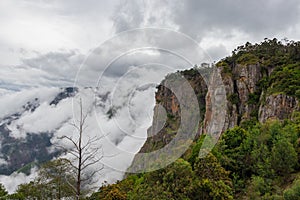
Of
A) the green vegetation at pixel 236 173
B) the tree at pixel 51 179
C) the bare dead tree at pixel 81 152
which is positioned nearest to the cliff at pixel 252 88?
the tree at pixel 51 179

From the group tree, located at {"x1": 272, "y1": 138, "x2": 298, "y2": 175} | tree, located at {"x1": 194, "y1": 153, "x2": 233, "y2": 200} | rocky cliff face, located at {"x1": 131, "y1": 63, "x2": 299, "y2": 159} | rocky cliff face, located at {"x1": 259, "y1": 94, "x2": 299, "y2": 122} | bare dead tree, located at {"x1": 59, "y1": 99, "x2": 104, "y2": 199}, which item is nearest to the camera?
bare dead tree, located at {"x1": 59, "y1": 99, "x2": 104, "y2": 199}

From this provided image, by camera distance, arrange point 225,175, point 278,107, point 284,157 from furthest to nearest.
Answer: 1. point 278,107
2. point 284,157
3. point 225,175

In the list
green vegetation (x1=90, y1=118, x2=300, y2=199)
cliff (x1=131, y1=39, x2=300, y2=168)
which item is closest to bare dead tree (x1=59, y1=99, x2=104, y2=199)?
green vegetation (x1=90, y1=118, x2=300, y2=199)

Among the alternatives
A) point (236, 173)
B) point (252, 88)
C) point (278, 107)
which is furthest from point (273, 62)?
point (236, 173)

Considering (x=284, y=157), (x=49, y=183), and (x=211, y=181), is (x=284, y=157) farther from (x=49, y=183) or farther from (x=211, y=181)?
(x=49, y=183)

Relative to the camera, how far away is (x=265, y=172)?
20.8 meters

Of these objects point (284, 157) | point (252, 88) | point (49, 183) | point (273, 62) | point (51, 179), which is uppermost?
Result: point (273, 62)

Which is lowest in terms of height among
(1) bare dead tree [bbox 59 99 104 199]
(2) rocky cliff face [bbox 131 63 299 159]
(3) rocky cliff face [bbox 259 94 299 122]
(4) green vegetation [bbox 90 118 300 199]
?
(1) bare dead tree [bbox 59 99 104 199]

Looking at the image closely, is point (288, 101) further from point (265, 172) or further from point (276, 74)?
point (265, 172)

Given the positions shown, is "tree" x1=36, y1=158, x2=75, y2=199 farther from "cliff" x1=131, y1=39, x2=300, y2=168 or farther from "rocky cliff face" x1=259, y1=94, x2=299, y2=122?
"rocky cliff face" x1=259, y1=94, x2=299, y2=122

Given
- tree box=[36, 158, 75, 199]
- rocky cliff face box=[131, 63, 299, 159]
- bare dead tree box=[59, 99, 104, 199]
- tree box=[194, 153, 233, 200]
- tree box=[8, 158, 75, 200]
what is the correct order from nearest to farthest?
bare dead tree box=[59, 99, 104, 199]
tree box=[194, 153, 233, 200]
tree box=[8, 158, 75, 200]
tree box=[36, 158, 75, 199]
rocky cliff face box=[131, 63, 299, 159]

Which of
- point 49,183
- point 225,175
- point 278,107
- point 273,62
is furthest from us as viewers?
point 273,62

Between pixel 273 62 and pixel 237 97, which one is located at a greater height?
pixel 273 62

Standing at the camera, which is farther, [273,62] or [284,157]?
[273,62]
